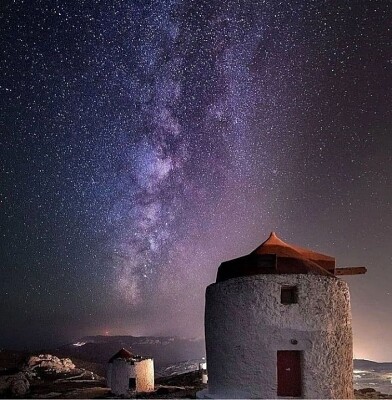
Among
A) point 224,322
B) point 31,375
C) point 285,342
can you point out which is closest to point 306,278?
point 285,342

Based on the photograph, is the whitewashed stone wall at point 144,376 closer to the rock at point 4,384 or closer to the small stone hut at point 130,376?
the small stone hut at point 130,376

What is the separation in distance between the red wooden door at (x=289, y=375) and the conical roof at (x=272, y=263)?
2.45 meters

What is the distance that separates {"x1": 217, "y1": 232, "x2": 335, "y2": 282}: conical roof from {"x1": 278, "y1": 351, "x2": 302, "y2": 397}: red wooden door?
2.45 m

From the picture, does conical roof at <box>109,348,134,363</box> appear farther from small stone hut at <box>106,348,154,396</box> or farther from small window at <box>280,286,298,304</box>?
small window at <box>280,286,298,304</box>

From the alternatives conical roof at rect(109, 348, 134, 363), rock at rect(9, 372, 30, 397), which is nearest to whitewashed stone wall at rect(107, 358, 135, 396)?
conical roof at rect(109, 348, 134, 363)

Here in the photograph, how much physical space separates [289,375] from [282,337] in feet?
3.76

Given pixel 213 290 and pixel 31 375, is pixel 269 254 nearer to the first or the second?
pixel 213 290

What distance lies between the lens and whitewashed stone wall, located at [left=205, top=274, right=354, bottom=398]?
11.6m

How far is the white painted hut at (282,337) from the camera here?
11.6 m

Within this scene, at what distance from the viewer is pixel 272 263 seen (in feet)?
41.8

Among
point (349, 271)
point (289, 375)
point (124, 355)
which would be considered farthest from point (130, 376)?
point (349, 271)

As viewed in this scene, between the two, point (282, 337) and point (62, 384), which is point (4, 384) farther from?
point (282, 337)

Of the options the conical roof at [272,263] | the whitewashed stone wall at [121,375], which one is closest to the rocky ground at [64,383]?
the whitewashed stone wall at [121,375]

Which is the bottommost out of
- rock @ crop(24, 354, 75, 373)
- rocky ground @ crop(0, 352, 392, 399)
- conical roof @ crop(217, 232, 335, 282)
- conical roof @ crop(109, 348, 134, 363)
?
rock @ crop(24, 354, 75, 373)
